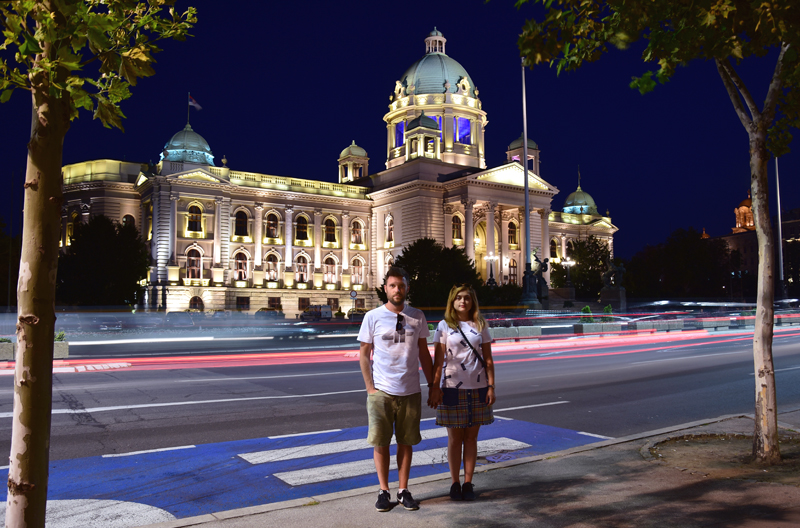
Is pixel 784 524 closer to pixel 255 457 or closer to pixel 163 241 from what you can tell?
pixel 255 457

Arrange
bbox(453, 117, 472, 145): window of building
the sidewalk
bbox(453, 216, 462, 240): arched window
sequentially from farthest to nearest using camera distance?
bbox(453, 117, 472, 145): window of building
bbox(453, 216, 462, 240): arched window
the sidewalk

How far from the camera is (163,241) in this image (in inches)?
2507

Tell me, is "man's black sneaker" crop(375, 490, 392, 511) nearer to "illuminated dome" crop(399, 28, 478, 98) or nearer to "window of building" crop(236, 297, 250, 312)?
"window of building" crop(236, 297, 250, 312)

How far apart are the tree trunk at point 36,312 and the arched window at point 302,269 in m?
70.1

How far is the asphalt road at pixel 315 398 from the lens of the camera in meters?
9.86

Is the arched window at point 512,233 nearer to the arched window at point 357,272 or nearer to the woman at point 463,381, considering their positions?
the arched window at point 357,272

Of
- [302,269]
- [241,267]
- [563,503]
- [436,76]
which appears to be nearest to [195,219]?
[241,267]

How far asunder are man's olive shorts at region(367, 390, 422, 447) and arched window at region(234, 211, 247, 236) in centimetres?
6611

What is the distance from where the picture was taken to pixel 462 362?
20.9ft

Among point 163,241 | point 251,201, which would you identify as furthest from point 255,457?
point 251,201

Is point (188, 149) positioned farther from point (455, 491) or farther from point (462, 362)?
point (455, 491)

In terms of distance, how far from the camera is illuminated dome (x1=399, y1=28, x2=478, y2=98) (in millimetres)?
84500

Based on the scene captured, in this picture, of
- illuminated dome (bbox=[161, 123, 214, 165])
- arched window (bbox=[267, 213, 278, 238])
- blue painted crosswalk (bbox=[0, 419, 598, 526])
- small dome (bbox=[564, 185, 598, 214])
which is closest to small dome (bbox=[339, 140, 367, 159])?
arched window (bbox=[267, 213, 278, 238])

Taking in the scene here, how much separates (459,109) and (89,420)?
7653 cm
